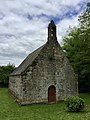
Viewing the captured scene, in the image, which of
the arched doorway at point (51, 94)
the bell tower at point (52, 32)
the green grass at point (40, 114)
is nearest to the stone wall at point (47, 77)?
the arched doorway at point (51, 94)

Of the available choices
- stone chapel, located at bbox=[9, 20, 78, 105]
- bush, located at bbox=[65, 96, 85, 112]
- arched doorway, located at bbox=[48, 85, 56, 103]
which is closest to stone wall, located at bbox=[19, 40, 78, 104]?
stone chapel, located at bbox=[9, 20, 78, 105]

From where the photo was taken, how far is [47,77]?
83.3 feet

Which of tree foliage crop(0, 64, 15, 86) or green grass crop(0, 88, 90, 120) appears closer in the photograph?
green grass crop(0, 88, 90, 120)

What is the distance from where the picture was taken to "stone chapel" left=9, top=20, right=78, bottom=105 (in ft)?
77.9

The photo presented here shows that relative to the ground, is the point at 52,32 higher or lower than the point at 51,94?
higher

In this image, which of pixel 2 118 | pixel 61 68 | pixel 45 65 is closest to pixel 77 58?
pixel 61 68

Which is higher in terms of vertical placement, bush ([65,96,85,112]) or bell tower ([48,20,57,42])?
bell tower ([48,20,57,42])

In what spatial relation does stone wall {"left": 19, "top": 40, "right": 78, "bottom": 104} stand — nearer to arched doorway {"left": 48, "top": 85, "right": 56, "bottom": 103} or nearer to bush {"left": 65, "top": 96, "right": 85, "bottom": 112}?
arched doorway {"left": 48, "top": 85, "right": 56, "bottom": 103}

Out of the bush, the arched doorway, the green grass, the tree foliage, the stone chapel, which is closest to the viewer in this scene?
the green grass

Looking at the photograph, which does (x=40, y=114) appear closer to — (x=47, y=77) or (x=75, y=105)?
(x=75, y=105)

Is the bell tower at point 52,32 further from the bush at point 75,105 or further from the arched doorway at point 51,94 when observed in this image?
the bush at point 75,105

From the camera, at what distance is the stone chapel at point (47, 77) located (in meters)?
23.7

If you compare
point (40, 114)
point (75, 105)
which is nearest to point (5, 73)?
point (40, 114)

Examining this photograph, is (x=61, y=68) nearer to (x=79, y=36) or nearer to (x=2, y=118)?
(x=79, y=36)
